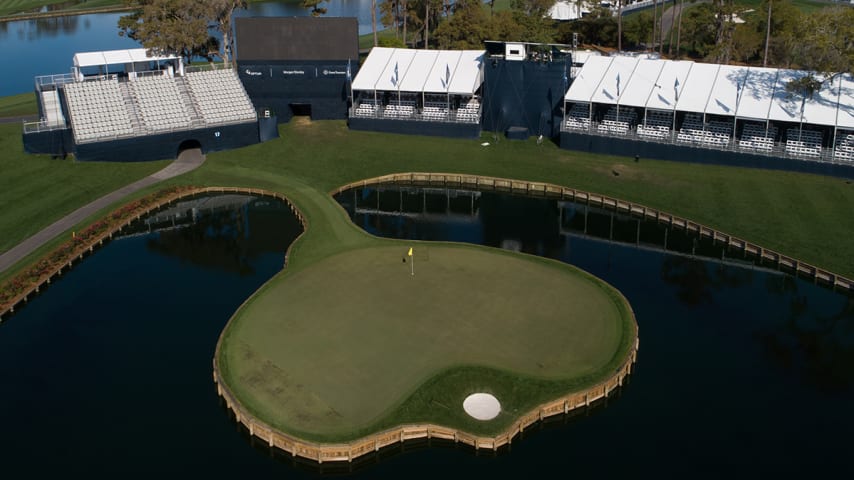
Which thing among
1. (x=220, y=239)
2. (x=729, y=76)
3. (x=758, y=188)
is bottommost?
(x=220, y=239)

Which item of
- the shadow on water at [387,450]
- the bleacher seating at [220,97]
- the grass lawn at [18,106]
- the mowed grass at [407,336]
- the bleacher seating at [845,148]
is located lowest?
the shadow on water at [387,450]

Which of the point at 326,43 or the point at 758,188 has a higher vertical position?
the point at 326,43

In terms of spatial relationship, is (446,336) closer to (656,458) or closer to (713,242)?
(656,458)

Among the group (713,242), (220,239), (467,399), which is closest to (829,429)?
(467,399)

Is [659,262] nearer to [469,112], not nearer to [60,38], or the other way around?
[469,112]

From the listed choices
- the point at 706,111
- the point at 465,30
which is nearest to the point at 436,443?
the point at 706,111

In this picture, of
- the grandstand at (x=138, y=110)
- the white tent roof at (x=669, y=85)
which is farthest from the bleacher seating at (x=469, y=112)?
the grandstand at (x=138, y=110)

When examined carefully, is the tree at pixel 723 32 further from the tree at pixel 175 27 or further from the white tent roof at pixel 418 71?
the tree at pixel 175 27
